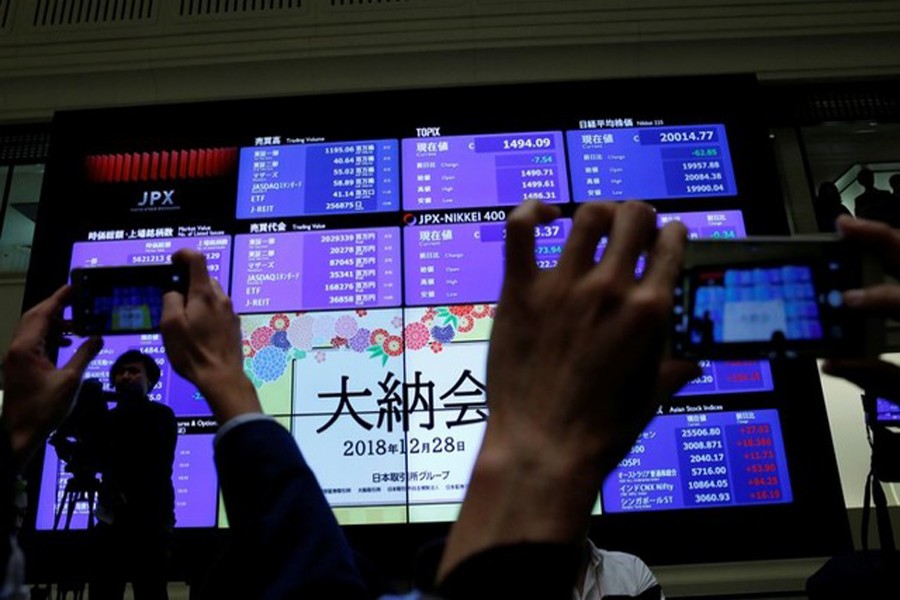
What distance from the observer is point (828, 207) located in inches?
154

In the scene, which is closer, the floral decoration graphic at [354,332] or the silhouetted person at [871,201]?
the floral decoration graphic at [354,332]

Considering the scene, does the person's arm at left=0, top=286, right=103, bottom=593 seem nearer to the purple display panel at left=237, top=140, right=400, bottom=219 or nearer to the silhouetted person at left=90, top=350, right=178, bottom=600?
the silhouetted person at left=90, top=350, right=178, bottom=600

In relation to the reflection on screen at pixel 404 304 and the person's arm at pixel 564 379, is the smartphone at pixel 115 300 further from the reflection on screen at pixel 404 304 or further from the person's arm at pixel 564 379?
the reflection on screen at pixel 404 304

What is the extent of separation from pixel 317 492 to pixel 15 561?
0.80ft

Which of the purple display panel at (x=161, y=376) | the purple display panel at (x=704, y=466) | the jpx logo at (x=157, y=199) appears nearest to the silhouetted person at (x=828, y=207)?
the purple display panel at (x=704, y=466)

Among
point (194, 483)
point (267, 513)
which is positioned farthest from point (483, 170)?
point (267, 513)

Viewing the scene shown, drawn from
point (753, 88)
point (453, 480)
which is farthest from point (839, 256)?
point (753, 88)

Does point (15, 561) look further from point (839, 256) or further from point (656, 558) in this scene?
point (656, 558)

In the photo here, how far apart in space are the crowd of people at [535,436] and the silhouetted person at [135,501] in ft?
6.99

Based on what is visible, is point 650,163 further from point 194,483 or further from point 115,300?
point 115,300

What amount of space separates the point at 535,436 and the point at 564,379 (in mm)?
44

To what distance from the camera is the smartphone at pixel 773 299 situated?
0.68m

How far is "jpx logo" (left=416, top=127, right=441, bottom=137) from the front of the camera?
3514 millimetres

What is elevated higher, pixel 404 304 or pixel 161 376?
pixel 404 304
